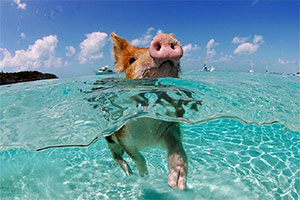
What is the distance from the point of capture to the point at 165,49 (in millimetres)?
3186

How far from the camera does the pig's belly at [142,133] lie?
12.2 feet

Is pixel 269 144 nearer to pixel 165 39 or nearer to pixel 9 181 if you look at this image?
pixel 165 39

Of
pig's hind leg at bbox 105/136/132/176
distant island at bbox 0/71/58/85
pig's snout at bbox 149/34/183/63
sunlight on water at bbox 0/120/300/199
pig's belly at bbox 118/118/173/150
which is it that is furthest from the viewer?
distant island at bbox 0/71/58/85

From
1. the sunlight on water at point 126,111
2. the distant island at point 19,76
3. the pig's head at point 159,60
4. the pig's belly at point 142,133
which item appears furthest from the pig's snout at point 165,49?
the distant island at point 19,76

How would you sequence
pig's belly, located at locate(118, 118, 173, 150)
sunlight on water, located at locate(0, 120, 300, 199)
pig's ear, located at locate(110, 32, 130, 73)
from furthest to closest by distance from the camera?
pig's ear, located at locate(110, 32, 130, 73)
sunlight on water, located at locate(0, 120, 300, 199)
pig's belly, located at locate(118, 118, 173, 150)

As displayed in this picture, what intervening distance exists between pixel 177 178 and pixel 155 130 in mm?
1156

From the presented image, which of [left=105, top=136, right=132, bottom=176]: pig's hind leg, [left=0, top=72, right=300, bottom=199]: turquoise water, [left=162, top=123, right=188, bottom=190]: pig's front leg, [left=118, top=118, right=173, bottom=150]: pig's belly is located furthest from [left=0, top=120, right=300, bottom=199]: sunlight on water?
[left=162, top=123, right=188, bottom=190]: pig's front leg

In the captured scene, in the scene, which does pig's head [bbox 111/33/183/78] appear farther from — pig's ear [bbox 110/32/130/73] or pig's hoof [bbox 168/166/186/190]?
pig's hoof [bbox 168/166/186/190]

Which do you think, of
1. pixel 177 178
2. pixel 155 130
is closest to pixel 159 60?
pixel 155 130

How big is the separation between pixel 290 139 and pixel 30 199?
8.38 meters

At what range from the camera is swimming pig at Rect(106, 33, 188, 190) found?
2.99 metres

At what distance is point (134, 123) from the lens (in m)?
3.95

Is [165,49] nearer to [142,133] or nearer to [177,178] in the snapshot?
[142,133]

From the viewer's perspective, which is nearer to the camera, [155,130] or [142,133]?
[142,133]
